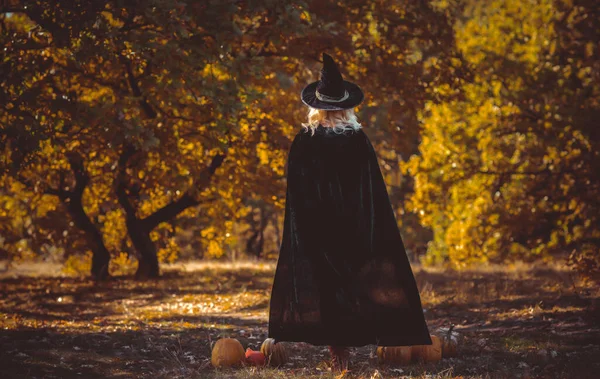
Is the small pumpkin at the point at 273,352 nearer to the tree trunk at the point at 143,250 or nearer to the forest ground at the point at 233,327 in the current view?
the forest ground at the point at 233,327

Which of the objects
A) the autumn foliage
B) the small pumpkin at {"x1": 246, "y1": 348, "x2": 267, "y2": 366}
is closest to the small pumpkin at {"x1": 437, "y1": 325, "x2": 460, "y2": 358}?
the small pumpkin at {"x1": 246, "y1": 348, "x2": 267, "y2": 366}

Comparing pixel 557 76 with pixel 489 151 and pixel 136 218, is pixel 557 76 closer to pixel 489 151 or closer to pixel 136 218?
pixel 489 151

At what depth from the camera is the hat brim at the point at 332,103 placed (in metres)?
5.84

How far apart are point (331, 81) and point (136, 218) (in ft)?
36.0

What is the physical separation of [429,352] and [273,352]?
4.64 ft

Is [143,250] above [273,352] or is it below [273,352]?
above

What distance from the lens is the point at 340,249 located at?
19.3 ft

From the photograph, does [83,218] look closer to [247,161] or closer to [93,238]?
[93,238]

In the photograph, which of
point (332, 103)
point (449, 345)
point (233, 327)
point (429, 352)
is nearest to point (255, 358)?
point (429, 352)

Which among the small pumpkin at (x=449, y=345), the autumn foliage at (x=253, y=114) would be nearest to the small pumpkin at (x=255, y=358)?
the small pumpkin at (x=449, y=345)

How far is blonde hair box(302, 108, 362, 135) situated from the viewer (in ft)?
19.4

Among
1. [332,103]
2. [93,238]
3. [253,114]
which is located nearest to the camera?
[332,103]

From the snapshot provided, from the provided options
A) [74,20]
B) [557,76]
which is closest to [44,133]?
[74,20]

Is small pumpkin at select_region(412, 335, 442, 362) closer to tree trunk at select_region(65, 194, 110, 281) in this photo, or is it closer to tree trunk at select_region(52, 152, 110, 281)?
tree trunk at select_region(52, 152, 110, 281)
